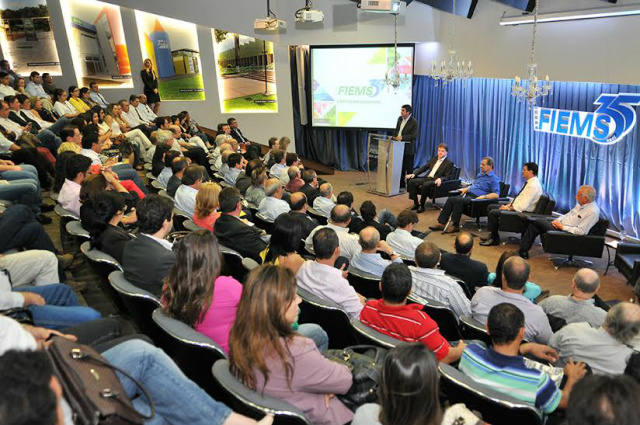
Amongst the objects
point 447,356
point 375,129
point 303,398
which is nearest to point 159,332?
point 303,398

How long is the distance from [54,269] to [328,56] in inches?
345

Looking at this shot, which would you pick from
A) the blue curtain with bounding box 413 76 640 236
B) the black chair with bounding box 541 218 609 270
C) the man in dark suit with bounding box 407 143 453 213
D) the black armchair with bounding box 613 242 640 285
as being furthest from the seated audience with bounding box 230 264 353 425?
the man in dark suit with bounding box 407 143 453 213

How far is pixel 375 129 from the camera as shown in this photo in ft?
35.8

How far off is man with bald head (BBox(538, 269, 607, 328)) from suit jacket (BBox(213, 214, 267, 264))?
2254mm

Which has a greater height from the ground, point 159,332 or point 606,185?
point 159,332

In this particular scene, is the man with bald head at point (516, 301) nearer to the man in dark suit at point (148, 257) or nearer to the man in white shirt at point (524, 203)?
the man in dark suit at point (148, 257)

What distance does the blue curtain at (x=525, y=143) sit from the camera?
669 cm

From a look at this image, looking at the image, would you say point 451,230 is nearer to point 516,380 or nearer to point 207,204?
point 207,204

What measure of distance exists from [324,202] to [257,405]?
4091mm

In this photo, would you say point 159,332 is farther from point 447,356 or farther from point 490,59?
point 490,59

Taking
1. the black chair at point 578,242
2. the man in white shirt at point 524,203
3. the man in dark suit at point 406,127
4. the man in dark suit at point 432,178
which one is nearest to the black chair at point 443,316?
the black chair at point 578,242

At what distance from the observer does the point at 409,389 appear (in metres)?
1.65

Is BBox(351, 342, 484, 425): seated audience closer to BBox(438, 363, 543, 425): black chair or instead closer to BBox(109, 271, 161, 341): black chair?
BBox(438, 363, 543, 425): black chair

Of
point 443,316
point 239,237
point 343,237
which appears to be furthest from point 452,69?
point 443,316
